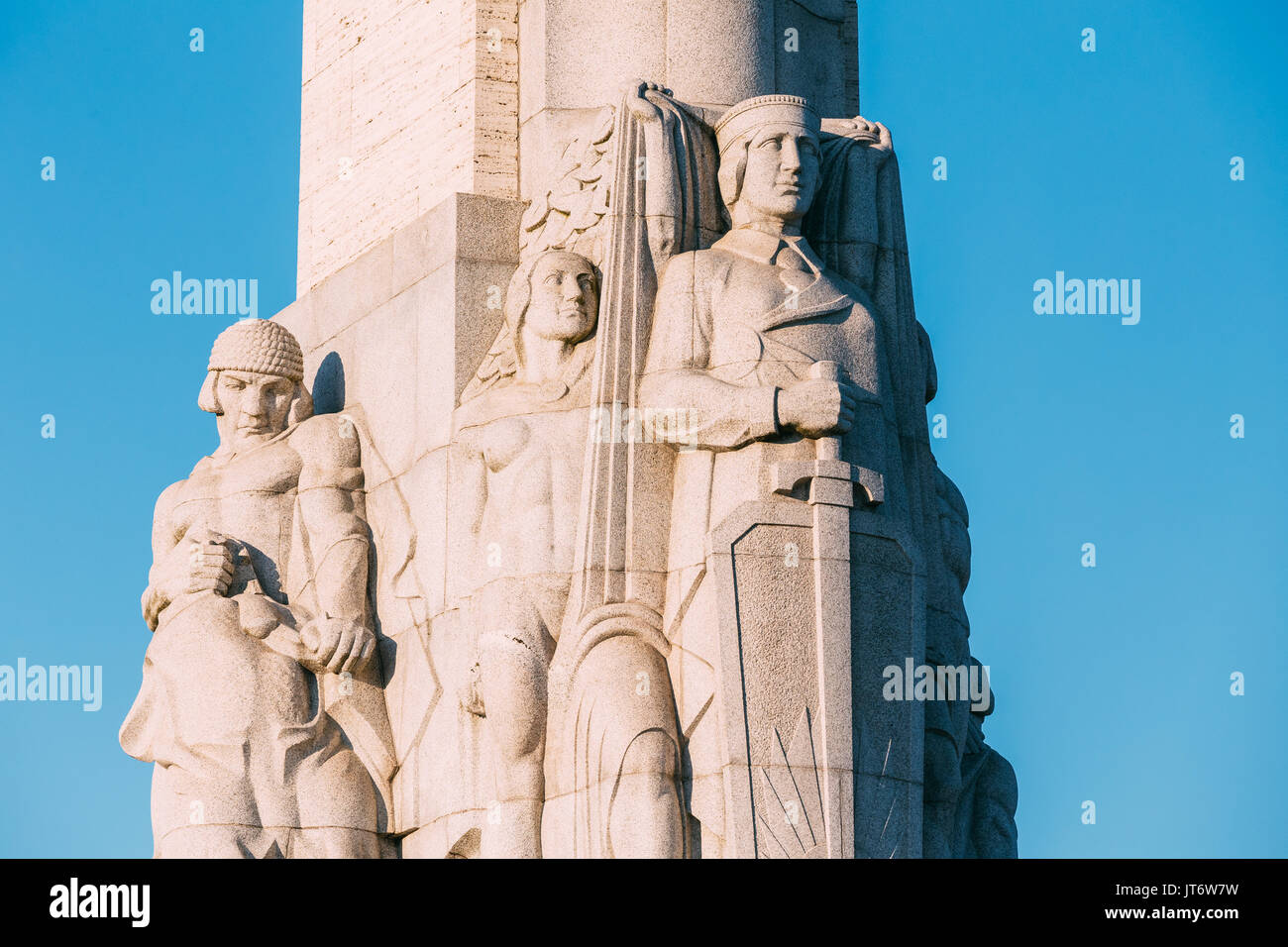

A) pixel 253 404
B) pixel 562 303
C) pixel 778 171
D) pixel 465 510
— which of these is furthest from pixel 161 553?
pixel 778 171

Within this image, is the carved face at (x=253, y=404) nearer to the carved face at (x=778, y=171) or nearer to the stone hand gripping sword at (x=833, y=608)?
the carved face at (x=778, y=171)

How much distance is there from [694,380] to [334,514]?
3079 mm

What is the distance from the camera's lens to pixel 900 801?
1742 centimetres

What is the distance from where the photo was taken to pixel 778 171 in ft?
60.8

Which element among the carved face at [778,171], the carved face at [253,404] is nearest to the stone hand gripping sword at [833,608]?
the carved face at [778,171]

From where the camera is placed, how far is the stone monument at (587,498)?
17297 mm

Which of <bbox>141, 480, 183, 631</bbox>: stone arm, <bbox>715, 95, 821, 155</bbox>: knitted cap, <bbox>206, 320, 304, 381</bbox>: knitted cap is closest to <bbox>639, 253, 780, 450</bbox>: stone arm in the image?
<bbox>715, 95, 821, 155</bbox>: knitted cap

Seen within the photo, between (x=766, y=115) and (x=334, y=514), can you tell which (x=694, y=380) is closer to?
(x=766, y=115)

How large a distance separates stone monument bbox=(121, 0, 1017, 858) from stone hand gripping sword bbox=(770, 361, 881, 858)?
24 millimetres

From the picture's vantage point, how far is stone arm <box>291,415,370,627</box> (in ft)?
63.2

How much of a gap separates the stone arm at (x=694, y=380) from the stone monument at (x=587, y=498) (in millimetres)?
22
